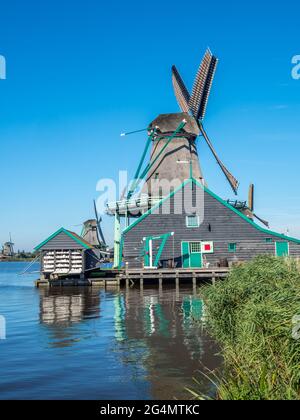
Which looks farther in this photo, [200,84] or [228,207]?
[200,84]

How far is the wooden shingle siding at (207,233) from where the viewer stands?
3575cm

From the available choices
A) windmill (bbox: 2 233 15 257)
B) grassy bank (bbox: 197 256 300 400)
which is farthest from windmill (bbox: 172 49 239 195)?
windmill (bbox: 2 233 15 257)

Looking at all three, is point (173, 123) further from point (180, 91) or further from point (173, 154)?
point (180, 91)

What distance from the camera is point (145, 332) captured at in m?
15.4

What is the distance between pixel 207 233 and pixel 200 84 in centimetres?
2190

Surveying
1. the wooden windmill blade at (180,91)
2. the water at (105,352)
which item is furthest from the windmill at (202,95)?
the water at (105,352)

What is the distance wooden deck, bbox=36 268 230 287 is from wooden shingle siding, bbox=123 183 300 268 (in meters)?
2.69

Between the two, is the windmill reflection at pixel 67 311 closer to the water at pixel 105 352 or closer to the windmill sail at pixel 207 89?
the water at pixel 105 352

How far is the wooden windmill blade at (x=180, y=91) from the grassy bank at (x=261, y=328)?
138 feet

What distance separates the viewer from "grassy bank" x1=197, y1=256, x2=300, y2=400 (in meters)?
6.84

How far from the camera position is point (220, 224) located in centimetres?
3606

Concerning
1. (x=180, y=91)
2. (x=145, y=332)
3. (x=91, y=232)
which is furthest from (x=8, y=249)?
(x=145, y=332)
